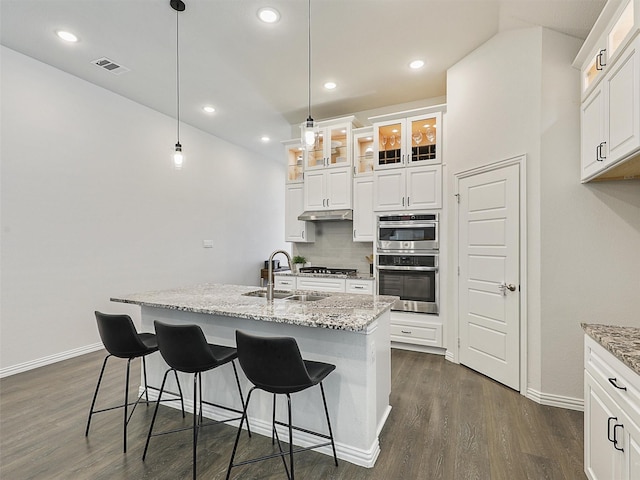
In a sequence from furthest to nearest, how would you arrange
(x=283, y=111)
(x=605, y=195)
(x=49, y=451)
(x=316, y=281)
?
1. (x=283, y=111)
2. (x=316, y=281)
3. (x=605, y=195)
4. (x=49, y=451)

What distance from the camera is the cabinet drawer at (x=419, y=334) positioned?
391cm

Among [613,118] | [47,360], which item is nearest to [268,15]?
[613,118]

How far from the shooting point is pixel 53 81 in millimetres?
3684

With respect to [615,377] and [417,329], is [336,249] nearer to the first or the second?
[417,329]

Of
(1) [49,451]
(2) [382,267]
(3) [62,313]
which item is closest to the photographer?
(1) [49,451]

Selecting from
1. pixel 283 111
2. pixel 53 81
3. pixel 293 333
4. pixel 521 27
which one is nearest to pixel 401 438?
pixel 293 333

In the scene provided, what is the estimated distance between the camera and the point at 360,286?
4.31 metres

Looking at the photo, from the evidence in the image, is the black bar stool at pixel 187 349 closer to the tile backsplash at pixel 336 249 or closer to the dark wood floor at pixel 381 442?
the dark wood floor at pixel 381 442

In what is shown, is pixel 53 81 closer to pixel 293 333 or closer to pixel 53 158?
pixel 53 158

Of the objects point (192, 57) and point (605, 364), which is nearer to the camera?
point (605, 364)

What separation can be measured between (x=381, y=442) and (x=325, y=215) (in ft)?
9.97

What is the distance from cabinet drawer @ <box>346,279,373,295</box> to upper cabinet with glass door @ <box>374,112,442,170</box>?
152 centimetres

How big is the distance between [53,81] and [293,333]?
4.00m

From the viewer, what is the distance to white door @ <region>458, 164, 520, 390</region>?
299cm
